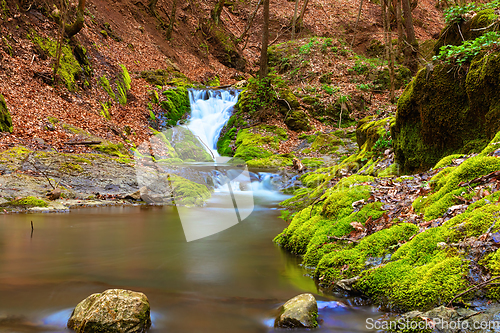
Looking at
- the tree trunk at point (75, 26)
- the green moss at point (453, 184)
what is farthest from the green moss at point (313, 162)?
the tree trunk at point (75, 26)

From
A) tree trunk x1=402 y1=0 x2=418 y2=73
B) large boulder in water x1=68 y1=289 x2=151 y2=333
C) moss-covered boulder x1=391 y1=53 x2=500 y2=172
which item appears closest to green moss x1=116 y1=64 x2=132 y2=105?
moss-covered boulder x1=391 y1=53 x2=500 y2=172

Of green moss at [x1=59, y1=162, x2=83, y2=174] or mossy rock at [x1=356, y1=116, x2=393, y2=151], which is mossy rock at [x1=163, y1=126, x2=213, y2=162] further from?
mossy rock at [x1=356, y1=116, x2=393, y2=151]

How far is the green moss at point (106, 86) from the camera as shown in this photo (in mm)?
15523

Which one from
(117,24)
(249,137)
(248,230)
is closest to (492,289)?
(248,230)

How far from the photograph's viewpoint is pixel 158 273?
439 centimetres

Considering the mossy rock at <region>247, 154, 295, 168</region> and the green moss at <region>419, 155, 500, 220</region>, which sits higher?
the green moss at <region>419, 155, 500, 220</region>

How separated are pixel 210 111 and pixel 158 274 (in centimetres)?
1667

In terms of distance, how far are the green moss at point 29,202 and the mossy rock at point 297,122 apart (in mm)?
13437

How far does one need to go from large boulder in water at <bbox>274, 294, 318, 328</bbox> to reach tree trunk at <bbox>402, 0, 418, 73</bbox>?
21.4 meters

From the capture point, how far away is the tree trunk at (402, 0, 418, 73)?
20181 millimetres

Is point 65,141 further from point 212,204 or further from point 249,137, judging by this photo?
point 249,137

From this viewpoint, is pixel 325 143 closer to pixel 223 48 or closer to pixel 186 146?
pixel 186 146

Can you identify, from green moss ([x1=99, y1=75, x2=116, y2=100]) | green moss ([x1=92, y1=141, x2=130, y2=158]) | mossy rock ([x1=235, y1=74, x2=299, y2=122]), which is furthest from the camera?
mossy rock ([x1=235, y1=74, x2=299, y2=122])

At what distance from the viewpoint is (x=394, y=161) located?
7102 mm
